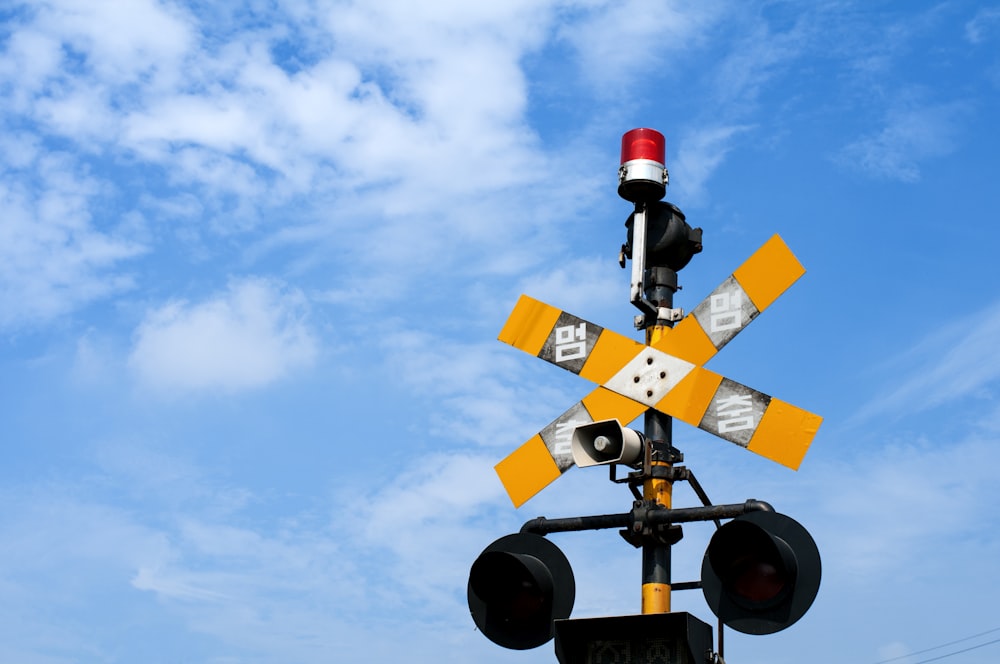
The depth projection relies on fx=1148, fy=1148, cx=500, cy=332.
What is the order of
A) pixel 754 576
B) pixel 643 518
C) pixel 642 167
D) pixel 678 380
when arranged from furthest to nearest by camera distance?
pixel 642 167 → pixel 678 380 → pixel 643 518 → pixel 754 576

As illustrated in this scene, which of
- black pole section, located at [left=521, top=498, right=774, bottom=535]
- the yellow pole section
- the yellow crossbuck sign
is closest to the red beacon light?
the yellow crossbuck sign

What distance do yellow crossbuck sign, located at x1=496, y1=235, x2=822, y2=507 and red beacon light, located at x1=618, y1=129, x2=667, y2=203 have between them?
716 millimetres

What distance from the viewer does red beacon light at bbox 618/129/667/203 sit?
6.26 metres

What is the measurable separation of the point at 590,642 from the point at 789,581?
33.8 inches

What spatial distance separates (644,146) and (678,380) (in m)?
1.37

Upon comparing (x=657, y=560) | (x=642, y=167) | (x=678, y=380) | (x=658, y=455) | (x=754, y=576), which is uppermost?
(x=642, y=167)

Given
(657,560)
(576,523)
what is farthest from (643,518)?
(576,523)

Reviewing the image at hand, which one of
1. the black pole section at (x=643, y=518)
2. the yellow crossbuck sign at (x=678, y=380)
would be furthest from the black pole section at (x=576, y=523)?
the yellow crossbuck sign at (x=678, y=380)

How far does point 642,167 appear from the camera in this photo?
627cm

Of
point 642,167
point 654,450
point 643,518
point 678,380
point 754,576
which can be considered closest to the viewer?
point 754,576

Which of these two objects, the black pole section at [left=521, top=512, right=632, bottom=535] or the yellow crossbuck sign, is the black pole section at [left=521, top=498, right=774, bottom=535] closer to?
the black pole section at [left=521, top=512, right=632, bottom=535]

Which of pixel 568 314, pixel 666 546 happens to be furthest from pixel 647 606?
pixel 568 314

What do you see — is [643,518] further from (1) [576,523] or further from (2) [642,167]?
(2) [642,167]

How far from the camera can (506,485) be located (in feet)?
19.9
